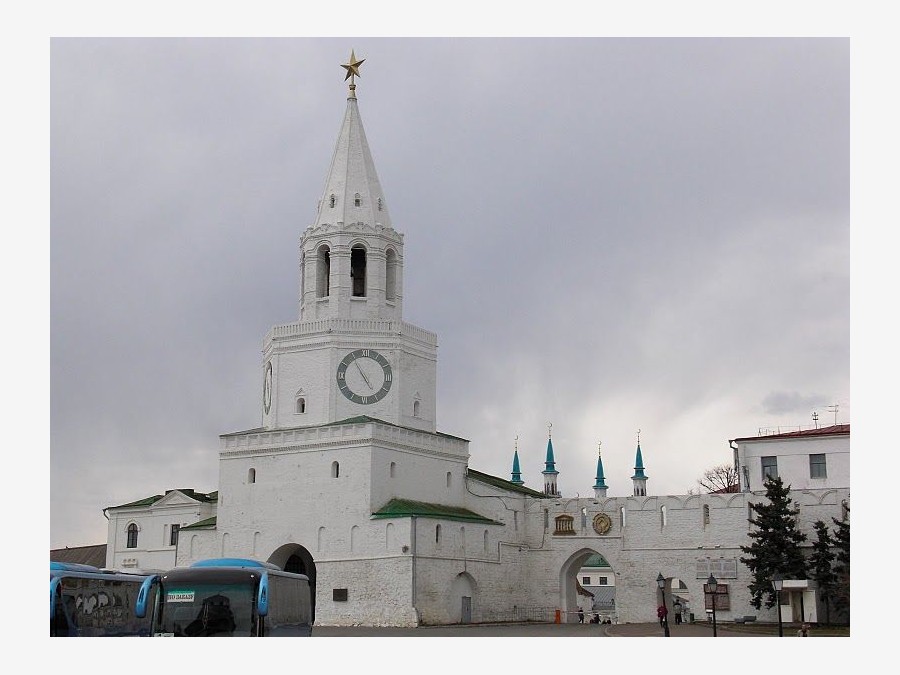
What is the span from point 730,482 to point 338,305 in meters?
48.8


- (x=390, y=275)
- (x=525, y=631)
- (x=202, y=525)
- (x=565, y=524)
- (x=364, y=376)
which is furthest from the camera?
(x=565, y=524)

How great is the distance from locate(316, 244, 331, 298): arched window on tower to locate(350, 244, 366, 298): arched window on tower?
3.62ft

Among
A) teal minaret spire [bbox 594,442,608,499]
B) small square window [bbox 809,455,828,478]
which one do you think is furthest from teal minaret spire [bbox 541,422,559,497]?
small square window [bbox 809,455,828,478]

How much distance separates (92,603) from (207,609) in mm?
4951

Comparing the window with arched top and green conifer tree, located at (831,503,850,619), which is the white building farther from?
green conifer tree, located at (831,503,850,619)

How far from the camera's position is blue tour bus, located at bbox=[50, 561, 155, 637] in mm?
28031

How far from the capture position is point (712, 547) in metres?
51.8

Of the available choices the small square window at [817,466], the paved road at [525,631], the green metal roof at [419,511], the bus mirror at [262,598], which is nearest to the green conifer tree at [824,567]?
the small square window at [817,466]

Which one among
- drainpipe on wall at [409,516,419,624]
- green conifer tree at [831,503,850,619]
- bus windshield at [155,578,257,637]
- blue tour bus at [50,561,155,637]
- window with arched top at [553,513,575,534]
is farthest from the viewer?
window with arched top at [553,513,575,534]

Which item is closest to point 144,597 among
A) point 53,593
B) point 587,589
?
point 53,593

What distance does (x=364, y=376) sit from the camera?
5106 cm

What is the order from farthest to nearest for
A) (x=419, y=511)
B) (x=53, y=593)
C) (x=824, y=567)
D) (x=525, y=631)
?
1. (x=824, y=567)
2. (x=419, y=511)
3. (x=525, y=631)
4. (x=53, y=593)

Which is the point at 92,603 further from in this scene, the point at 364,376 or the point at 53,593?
the point at 364,376

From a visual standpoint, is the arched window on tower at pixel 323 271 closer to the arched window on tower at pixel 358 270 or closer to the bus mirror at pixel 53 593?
the arched window on tower at pixel 358 270
